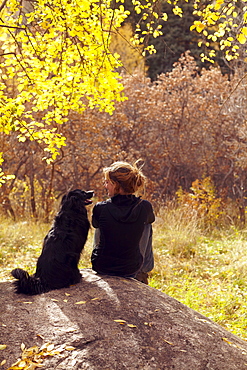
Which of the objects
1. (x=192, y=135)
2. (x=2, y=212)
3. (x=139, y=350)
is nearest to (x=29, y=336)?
(x=139, y=350)

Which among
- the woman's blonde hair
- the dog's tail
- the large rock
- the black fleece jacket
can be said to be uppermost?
the woman's blonde hair

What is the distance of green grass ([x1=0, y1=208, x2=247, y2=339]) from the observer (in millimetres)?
5520

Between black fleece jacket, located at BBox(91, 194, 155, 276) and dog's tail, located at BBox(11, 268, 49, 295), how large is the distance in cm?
57

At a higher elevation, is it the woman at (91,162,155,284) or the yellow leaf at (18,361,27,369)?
the woman at (91,162,155,284)

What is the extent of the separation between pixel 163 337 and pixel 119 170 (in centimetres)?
142

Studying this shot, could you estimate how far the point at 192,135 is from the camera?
10.9 meters

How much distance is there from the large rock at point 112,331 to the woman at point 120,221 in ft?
0.60

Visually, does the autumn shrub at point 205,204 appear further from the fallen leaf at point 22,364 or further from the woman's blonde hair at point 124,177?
the fallen leaf at point 22,364

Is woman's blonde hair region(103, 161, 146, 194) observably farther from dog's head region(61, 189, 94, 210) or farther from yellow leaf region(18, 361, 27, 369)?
yellow leaf region(18, 361, 27, 369)

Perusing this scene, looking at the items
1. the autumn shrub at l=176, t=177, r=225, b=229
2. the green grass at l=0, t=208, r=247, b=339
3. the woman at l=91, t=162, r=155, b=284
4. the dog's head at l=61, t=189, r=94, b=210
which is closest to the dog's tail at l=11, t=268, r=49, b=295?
the woman at l=91, t=162, r=155, b=284

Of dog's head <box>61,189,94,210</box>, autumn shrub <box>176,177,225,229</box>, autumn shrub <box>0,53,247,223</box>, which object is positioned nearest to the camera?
dog's head <box>61,189,94,210</box>

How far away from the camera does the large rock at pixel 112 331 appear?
9.32ft

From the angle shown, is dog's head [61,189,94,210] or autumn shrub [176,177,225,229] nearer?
dog's head [61,189,94,210]

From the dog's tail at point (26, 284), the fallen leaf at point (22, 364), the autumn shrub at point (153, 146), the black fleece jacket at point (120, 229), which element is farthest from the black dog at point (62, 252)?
the autumn shrub at point (153, 146)
